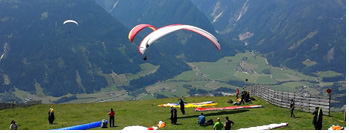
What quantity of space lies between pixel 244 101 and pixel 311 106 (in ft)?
42.4

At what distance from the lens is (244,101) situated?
61.9 metres

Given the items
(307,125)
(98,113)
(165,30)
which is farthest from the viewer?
(98,113)

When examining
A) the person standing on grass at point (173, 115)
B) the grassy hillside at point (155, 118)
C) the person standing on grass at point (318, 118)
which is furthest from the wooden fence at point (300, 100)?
the person standing on grass at point (173, 115)

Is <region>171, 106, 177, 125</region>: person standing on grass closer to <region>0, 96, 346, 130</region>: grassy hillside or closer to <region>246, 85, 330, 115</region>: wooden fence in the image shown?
<region>0, 96, 346, 130</region>: grassy hillside

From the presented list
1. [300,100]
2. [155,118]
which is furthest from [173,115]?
[300,100]

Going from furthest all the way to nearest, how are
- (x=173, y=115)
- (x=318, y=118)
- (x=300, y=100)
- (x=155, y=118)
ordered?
(x=300, y=100)
(x=155, y=118)
(x=173, y=115)
(x=318, y=118)

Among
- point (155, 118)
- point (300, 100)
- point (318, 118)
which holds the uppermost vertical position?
point (300, 100)

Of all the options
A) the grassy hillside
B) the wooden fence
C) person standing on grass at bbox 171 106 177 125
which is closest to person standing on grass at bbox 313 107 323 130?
the grassy hillside

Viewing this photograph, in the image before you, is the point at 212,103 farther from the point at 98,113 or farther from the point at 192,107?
the point at 98,113

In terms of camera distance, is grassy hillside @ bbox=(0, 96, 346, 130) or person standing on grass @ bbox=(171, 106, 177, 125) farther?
person standing on grass @ bbox=(171, 106, 177, 125)

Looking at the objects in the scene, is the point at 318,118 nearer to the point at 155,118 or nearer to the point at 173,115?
the point at 173,115

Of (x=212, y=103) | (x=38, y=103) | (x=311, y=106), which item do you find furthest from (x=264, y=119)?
(x=38, y=103)

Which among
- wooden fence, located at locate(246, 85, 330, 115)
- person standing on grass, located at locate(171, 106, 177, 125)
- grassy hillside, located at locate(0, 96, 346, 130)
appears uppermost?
wooden fence, located at locate(246, 85, 330, 115)

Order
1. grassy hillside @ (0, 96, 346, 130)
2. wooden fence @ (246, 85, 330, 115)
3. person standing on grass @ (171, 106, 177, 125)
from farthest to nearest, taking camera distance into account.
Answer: wooden fence @ (246, 85, 330, 115), person standing on grass @ (171, 106, 177, 125), grassy hillside @ (0, 96, 346, 130)
